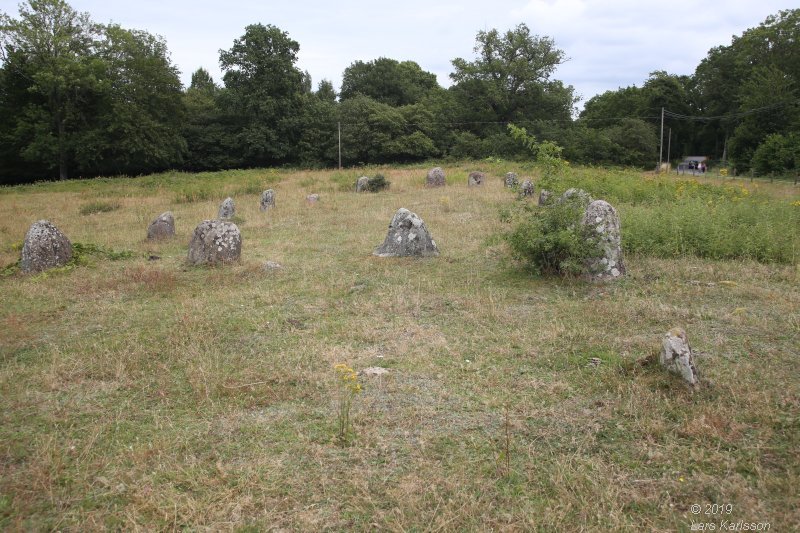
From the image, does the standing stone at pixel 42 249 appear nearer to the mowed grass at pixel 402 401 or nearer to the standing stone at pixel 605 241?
the mowed grass at pixel 402 401

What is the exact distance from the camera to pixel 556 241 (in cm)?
798

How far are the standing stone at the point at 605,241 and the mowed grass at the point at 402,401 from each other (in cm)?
32

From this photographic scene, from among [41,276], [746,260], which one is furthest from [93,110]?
[746,260]

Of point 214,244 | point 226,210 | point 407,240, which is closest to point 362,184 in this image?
point 226,210

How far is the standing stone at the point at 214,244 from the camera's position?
32.7 feet

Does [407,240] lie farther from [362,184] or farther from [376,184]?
[362,184]

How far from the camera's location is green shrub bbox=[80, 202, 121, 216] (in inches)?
749

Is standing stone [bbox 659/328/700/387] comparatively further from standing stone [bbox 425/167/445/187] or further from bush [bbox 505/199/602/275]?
standing stone [bbox 425/167/445/187]

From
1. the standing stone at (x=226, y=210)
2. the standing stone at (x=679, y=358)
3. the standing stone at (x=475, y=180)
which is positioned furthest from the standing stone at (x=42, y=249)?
the standing stone at (x=475, y=180)

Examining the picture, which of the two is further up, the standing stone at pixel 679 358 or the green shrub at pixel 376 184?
the green shrub at pixel 376 184

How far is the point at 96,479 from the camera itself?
11.4ft

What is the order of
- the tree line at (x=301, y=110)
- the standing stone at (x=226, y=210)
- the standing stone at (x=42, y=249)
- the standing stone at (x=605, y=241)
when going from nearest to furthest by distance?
1. the standing stone at (x=605, y=241)
2. the standing stone at (x=42, y=249)
3. the standing stone at (x=226, y=210)
4. the tree line at (x=301, y=110)

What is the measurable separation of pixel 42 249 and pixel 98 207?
1092cm

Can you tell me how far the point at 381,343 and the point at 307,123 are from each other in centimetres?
4472
